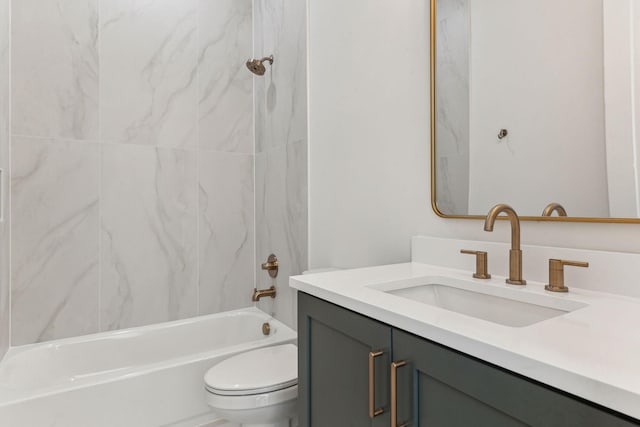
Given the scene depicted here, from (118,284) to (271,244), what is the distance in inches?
35.0

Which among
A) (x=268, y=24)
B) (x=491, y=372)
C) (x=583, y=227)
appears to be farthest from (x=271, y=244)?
(x=491, y=372)

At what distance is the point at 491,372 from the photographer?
53 cm

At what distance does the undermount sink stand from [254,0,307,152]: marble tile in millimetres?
1128

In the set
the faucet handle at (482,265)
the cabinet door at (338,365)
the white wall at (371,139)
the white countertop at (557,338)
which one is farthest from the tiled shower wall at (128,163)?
the faucet handle at (482,265)

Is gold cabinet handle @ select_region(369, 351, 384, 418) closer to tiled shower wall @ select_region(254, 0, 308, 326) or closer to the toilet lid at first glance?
the toilet lid

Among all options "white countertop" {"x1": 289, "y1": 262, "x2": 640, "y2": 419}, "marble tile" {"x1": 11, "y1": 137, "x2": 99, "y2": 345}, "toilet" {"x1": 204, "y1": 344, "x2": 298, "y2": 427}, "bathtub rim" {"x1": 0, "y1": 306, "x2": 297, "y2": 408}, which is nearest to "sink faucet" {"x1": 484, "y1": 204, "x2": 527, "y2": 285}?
"white countertop" {"x1": 289, "y1": 262, "x2": 640, "y2": 419}

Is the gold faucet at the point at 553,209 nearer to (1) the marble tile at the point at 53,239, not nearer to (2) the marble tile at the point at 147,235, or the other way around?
(2) the marble tile at the point at 147,235

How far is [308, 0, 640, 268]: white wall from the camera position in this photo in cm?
130

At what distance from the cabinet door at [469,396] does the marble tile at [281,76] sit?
4.74ft

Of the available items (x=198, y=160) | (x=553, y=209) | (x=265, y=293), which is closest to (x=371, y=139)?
(x=553, y=209)

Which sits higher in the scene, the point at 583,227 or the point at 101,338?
the point at 583,227

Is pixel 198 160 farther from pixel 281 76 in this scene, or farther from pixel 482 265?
pixel 482 265

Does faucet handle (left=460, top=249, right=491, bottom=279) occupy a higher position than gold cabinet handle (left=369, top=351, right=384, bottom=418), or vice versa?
faucet handle (left=460, top=249, right=491, bottom=279)

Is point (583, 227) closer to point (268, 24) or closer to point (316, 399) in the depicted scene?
point (316, 399)
